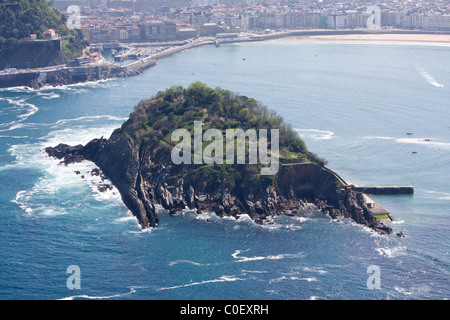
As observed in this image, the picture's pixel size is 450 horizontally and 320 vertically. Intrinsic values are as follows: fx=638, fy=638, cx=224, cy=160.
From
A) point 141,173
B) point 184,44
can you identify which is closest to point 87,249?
point 141,173

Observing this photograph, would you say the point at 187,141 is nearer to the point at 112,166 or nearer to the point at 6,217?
the point at 112,166

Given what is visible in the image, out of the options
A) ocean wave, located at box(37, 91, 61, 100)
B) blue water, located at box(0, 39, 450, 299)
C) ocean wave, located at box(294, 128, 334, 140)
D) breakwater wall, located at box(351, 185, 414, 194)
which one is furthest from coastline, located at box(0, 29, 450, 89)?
breakwater wall, located at box(351, 185, 414, 194)

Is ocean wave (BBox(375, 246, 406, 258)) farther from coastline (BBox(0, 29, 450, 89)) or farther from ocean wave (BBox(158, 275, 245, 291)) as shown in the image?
coastline (BBox(0, 29, 450, 89))

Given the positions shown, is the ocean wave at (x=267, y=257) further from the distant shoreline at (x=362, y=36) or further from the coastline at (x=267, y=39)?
the distant shoreline at (x=362, y=36)

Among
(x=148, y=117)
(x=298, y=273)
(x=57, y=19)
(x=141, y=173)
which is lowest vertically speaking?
(x=298, y=273)

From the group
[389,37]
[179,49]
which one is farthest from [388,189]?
[389,37]

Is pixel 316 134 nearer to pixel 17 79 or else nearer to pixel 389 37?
pixel 17 79

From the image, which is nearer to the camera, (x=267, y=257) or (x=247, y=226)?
(x=267, y=257)
